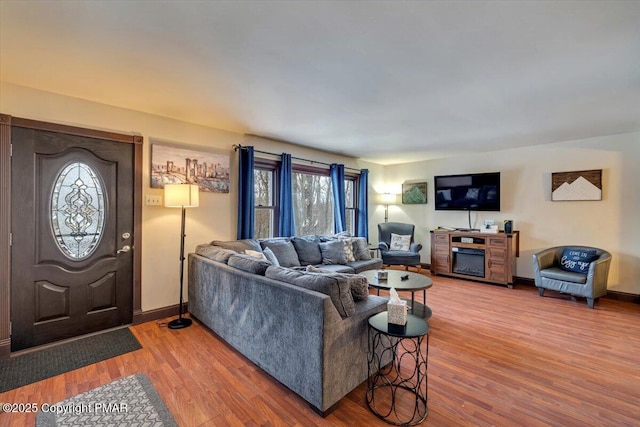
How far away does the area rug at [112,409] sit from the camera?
5.73 feet

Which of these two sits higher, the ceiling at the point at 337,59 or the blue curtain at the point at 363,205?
the ceiling at the point at 337,59

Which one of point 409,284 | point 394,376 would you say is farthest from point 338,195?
point 394,376

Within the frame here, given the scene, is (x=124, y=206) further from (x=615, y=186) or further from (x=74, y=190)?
(x=615, y=186)

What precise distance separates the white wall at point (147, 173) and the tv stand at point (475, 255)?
394 cm

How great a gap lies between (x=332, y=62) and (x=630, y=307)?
5.18 metres

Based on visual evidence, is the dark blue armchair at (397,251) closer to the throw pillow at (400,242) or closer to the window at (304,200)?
the throw pillow at (400,242)

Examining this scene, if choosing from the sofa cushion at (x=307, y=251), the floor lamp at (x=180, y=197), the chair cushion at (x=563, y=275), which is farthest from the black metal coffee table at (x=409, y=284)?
the floor lamp at (x=180, y=197)

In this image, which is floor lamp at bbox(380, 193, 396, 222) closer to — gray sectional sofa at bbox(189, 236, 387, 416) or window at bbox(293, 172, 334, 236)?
window at bbox(293, 172, 334, 236)

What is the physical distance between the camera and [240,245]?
12.1 ft

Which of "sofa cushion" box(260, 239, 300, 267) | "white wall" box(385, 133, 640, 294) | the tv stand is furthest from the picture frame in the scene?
"sofa cushion" box(260, 239, 300, 267)

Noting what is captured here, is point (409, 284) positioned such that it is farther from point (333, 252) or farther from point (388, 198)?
point (388, 198)

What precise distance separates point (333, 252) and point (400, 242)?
78.5 inches

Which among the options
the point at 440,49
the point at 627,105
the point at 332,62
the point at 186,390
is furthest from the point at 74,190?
the point at 627,105

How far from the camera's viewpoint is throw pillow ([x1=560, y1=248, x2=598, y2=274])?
413 cm
